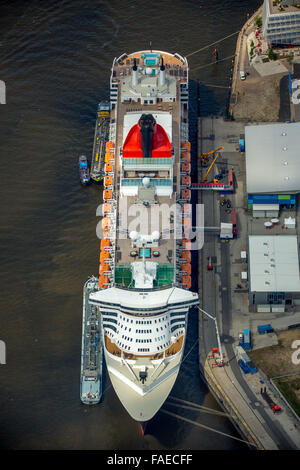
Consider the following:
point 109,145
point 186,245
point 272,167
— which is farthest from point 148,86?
point 186,245

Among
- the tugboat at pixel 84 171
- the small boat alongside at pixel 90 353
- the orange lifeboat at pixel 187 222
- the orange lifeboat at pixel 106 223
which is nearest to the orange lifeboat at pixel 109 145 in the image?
the tugboat at pixel 84 171

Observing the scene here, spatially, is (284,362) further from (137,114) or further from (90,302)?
(137,114)

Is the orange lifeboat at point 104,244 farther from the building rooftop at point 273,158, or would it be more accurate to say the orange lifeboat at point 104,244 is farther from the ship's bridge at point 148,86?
the ship's bridge at point 148,86

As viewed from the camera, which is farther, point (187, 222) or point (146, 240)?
point (187, 222)

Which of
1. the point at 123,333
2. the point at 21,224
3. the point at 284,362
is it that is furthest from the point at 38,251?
the point at 284,362

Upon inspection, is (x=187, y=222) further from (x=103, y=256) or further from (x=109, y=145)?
(x=109, y=145)

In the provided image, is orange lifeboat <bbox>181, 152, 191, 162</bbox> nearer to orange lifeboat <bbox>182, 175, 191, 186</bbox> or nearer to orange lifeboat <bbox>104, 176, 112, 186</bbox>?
orange lifeboat <bbox>182, 175, 191, 186</bbox>

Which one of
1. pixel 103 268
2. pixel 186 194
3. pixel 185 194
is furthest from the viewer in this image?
pixel 186 194
